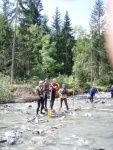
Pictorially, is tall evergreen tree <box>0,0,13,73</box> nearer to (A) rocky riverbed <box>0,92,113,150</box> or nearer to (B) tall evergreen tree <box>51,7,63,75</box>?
(B) tall evergreen tree <box>51,7,63,75</box>

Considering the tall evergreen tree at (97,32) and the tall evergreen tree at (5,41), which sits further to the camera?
the tall evergreen tree at (97,32)

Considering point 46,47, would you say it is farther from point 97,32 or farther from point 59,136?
point 59,136

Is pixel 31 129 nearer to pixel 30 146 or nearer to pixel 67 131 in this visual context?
pixel 67 131

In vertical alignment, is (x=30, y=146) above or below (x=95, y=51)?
below

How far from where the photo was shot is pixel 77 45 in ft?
223

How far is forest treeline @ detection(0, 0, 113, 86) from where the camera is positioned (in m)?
40.7

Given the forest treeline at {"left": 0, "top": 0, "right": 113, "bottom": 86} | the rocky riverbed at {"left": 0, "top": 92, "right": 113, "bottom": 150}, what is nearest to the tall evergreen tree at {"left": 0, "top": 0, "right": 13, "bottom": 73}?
the forest treeline at {"left": 0, "top": 0, "right": 113, "bottom": 86}

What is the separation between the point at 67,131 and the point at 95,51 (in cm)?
4552

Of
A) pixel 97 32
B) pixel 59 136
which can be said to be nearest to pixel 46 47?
pixel 97 32

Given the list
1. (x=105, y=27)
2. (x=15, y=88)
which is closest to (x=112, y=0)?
(x=15, y=88)

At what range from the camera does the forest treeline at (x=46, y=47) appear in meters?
40.7

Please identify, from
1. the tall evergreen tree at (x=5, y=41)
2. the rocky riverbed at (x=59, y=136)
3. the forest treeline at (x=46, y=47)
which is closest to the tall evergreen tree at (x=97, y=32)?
the forest treeline at (x=46, y=47)

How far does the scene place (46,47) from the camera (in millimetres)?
53125

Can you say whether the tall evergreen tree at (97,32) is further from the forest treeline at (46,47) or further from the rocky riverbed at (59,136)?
the rocky riverbed at (59,136)
